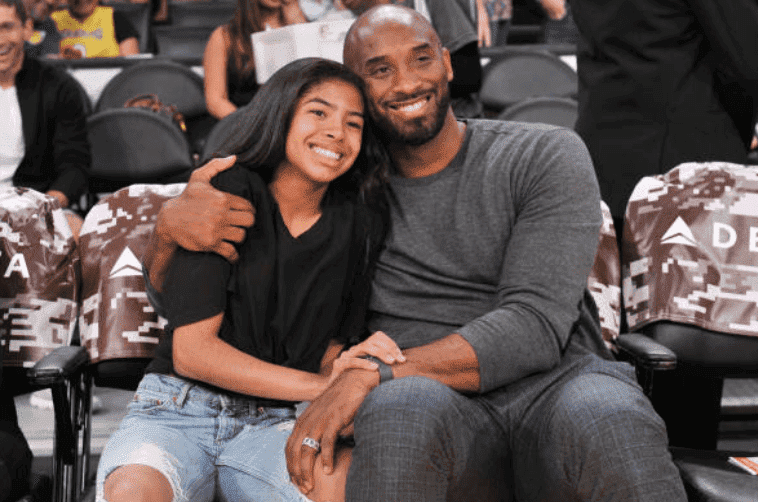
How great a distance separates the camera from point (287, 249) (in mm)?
1878

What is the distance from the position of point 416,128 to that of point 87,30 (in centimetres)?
377

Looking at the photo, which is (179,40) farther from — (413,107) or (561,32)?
(413,107)

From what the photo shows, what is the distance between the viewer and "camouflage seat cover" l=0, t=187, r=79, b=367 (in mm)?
2182

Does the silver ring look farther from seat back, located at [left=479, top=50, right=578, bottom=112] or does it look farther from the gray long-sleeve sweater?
seat back, located at [left=479, top=50, right=578, bottom=112]

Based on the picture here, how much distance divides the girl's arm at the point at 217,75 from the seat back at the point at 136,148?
1.00 ft

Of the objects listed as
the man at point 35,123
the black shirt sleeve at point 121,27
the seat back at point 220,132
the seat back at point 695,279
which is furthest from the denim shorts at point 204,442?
the black shirt sleeve at point 121,27

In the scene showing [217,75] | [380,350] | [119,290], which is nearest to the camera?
[380,350]

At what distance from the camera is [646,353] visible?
6.32 feet

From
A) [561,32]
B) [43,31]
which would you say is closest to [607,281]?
[43,31]

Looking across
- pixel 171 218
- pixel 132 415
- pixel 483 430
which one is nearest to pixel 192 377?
pixel 132 415

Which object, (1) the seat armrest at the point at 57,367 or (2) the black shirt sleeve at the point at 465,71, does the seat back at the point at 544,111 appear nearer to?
(2) the black shirt sleeve at the point at 465,71

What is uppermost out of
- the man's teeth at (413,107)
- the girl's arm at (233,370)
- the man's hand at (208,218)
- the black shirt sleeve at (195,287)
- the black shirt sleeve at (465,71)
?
the man's teeth at (413,107)

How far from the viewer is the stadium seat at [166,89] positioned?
4238mm

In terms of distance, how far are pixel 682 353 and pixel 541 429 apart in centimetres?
76
